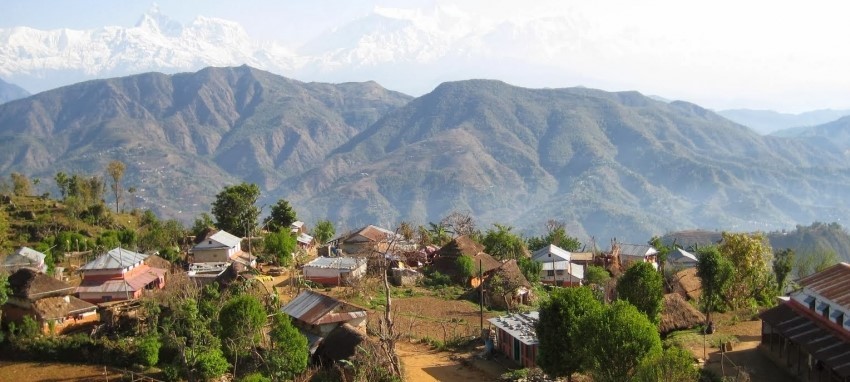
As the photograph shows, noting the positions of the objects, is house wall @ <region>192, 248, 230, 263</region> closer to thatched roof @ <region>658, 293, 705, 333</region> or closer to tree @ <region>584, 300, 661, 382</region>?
thatched roof @ <region>658, 293, 705, 333</region>

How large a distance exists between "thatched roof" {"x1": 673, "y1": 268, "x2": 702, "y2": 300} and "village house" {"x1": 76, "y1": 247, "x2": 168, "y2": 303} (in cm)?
3106

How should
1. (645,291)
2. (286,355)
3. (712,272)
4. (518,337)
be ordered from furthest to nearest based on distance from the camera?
(712,272) → (645,291) → (518,337) → (286,355)

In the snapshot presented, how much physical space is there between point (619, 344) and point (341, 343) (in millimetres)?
10592

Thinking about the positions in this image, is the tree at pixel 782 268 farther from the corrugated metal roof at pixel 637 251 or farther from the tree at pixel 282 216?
the tree at pixel 282 216

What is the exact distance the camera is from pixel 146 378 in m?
A: 24.0

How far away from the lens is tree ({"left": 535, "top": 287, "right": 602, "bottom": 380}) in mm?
22188

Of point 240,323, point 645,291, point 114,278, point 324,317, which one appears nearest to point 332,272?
point 114,278

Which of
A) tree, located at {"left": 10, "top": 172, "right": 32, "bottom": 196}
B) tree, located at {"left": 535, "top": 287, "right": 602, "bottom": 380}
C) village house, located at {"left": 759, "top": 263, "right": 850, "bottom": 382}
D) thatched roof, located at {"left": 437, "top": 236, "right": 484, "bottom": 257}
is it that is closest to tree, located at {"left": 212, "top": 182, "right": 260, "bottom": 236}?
thatched roof, located at {"left": 437, "top": 236, "right": 484, "bottom": 257}

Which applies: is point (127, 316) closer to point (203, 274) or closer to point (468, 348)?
point (203, 274)

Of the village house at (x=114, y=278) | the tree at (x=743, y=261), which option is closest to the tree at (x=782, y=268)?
the tree at (x=743, y=261)

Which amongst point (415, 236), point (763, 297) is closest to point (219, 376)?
point (763, 297)

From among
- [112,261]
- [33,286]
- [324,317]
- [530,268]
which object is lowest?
[530,268]

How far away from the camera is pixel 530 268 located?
150ft

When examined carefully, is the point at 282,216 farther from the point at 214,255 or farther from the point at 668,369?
the point at 668,369
